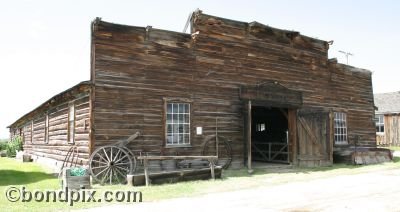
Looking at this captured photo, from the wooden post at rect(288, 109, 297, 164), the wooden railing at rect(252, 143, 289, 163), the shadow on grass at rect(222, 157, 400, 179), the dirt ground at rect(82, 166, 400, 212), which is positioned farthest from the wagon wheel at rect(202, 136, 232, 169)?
the wooden railing at rect(252, 143, 289, 163)

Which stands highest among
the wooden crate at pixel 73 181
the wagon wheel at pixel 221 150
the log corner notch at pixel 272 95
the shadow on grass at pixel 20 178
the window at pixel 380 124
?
the log corner notch at pixel 272 95

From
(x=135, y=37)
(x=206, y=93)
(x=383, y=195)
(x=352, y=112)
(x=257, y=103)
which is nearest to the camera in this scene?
(x=383, y=195)

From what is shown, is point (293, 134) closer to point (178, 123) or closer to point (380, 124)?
point (178, 123)

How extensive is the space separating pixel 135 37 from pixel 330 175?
361 inches

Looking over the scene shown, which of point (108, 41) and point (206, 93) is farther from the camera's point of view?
point (206, 93)

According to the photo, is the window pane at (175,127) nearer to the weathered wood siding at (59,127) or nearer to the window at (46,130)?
the weathered wood siding at (59,127)

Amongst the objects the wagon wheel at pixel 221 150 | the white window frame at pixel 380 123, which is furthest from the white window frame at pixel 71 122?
the white window frame at pixel 380 123

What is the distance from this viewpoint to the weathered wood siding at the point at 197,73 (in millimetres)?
14078

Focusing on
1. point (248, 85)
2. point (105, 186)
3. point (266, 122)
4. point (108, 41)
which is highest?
point (108, 41)

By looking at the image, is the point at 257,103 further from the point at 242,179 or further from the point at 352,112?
the point at 352,112

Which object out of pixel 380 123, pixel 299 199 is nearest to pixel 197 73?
pixel 299 199

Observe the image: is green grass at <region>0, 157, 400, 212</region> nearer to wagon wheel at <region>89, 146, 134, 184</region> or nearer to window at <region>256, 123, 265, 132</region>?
wagon wheel at <region>89, 146, 134, 184</region>

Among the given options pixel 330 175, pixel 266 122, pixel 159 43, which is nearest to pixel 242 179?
pixel 330 175

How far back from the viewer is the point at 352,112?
899 inches
